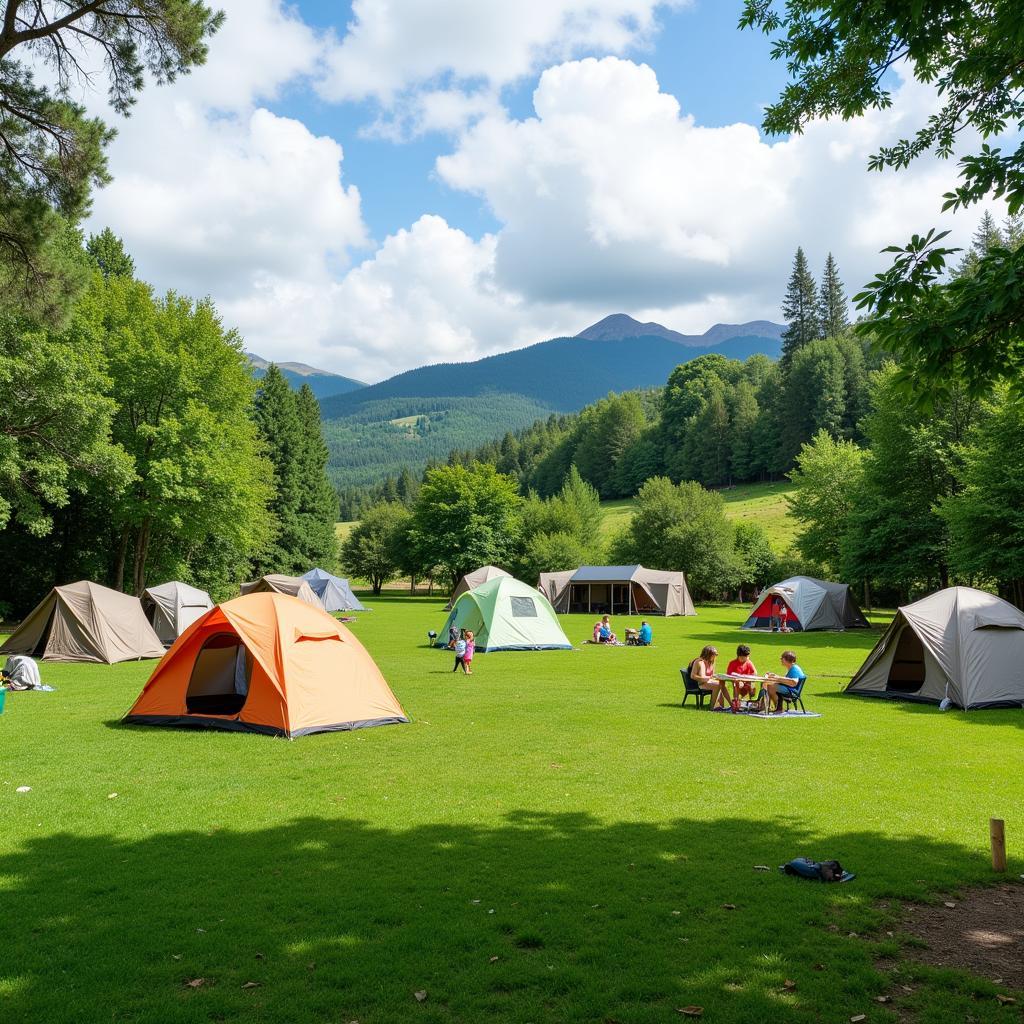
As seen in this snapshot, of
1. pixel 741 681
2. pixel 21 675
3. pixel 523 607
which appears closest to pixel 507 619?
pixel 523 607

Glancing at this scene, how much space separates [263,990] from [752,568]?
56573 mm

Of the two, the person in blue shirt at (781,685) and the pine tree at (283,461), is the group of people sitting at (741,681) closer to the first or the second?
the person in blue shirt at (781,685)

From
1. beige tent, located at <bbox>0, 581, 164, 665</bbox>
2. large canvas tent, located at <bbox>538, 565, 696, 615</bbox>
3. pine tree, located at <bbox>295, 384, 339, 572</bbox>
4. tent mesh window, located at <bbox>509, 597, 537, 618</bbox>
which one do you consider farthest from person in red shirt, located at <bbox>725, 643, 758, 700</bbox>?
pine tree, located at <bbox>295, 384, 339, 572</bbox>

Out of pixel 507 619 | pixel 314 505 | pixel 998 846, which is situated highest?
pixel 314 505

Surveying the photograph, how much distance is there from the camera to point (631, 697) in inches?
646

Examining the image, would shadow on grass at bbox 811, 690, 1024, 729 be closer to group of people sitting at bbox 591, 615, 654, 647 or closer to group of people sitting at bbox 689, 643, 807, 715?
group of people sitting at bbox 689, 643, 807, 715

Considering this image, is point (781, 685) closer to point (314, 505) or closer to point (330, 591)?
point (330, 591)

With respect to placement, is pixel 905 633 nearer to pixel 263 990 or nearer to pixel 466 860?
pixel 466 860

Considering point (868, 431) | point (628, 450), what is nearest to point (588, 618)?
point (868, 431)

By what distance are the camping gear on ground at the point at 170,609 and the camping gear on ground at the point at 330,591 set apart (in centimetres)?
2142

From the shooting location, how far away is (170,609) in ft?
81.6

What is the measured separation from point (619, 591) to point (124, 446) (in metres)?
30.5

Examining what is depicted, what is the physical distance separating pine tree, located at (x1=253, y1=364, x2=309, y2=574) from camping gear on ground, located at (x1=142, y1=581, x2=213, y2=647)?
30.6 m

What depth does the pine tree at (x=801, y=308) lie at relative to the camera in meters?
106
